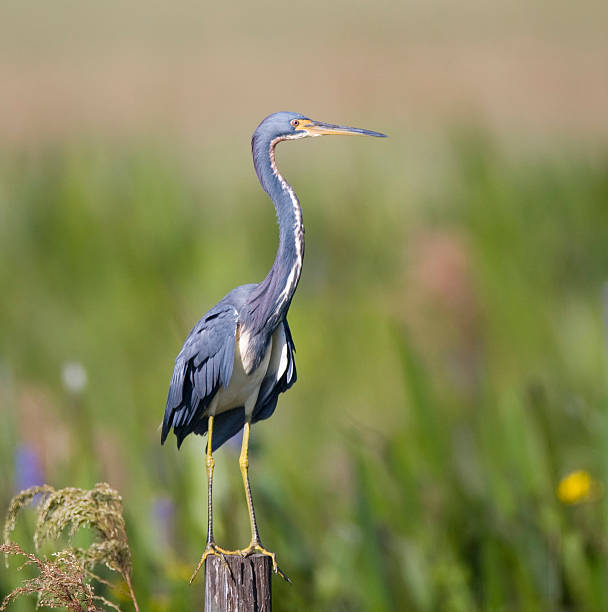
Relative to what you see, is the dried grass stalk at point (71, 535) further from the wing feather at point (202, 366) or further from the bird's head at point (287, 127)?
the bird's head at point (287, 127)

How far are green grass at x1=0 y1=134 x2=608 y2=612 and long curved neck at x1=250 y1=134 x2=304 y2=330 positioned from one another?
937 millimetres

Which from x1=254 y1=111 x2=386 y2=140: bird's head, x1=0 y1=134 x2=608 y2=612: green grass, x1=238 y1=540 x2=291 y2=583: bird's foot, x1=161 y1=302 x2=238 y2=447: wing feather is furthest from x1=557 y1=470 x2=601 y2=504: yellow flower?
x1=254 y1=111 x2=386 y2=140: bird's head

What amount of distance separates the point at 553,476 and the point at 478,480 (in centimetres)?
56

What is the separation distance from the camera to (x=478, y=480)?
3242 millimetres

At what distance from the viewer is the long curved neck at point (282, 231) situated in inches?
53.9

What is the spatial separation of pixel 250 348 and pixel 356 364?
168 inches

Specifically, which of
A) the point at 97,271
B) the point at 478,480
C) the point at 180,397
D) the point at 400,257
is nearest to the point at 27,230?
the point at 97,271

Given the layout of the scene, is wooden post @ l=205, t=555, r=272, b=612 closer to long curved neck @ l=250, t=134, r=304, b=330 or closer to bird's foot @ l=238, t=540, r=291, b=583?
bird's foot @ l=238, t=540, r=291, b=583

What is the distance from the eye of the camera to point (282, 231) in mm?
1376

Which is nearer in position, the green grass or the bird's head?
the bird's head

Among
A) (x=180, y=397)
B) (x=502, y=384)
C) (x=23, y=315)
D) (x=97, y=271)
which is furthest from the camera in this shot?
(x=97, y=271)

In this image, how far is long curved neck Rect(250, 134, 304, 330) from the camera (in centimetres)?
137

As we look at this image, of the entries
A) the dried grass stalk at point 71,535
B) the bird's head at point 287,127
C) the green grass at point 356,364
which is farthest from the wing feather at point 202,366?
the green grass at point 356,364

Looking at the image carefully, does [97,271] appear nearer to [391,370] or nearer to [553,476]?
[391,370]
